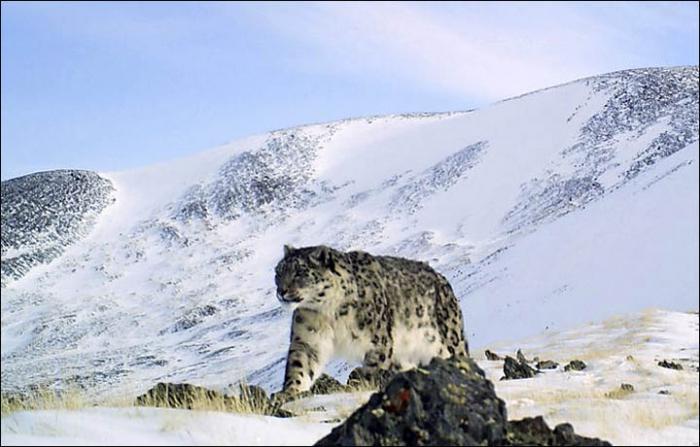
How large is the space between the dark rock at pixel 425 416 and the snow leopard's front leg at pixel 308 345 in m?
4.04

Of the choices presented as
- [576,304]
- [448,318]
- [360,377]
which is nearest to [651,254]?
[576,304]

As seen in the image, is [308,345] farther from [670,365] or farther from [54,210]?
[54,210]

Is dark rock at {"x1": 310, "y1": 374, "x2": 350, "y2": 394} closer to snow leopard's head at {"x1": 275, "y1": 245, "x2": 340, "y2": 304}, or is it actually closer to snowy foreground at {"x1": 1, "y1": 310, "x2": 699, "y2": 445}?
snowy foreground at {"x1": 1, "y1": 310, "x2": 699, "y2": 445}

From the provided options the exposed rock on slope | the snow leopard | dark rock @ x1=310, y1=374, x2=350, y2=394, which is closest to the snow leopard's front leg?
the snow leopard

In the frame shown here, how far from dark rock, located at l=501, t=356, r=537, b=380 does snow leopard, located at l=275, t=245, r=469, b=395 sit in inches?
28.0

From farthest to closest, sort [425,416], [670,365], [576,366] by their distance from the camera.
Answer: [576,366], [670,365], [425,416]

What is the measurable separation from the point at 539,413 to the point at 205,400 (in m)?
3.02

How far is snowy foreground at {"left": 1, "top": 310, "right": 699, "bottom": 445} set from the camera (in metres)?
6.54

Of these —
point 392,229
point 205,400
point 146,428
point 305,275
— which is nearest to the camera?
point 146,428

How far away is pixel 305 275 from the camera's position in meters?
10.6

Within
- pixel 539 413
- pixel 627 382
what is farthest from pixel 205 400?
pixel 627 382

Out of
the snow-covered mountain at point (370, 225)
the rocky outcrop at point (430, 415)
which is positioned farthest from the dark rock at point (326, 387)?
the rocky outcrop at point (430, 415)

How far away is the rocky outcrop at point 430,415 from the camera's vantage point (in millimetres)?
6352

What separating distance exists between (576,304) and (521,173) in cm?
6983
